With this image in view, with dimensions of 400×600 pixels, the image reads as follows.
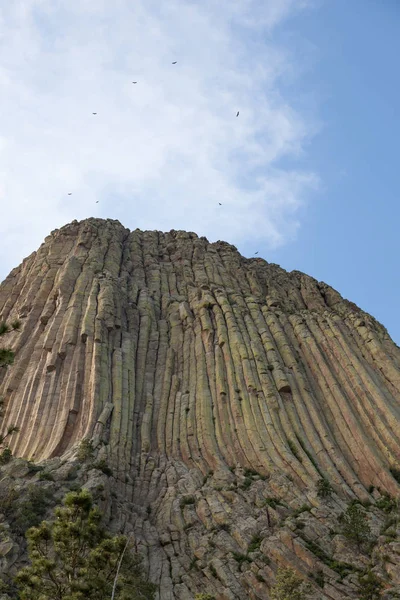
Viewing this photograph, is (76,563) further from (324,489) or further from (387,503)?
(387,503)

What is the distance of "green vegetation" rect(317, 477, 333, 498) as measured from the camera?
36106 millimetres

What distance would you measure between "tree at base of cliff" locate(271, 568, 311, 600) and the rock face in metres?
1.82

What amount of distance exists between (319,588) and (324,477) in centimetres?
1081

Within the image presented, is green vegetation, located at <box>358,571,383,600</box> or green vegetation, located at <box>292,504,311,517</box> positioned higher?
green vegetation, located at <box>292,504,311,517</box>

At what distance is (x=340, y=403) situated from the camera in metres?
46.2

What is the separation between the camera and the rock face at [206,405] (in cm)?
3338

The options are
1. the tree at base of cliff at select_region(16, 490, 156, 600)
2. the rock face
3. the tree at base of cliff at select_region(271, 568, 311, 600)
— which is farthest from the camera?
the rock face

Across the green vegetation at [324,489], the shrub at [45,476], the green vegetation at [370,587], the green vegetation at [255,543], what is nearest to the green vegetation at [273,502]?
the green vegetation at [324,489]

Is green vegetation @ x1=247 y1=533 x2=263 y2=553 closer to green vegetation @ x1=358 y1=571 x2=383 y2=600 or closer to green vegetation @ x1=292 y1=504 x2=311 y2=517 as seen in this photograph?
green vegetation @ x1=292 y1=504 x2=311 y2=517

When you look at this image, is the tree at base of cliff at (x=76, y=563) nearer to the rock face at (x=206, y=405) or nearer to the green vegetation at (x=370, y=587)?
the rock face at (x=206, y=405)

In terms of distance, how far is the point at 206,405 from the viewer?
46219 millimetres

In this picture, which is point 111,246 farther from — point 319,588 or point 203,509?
point 319,588

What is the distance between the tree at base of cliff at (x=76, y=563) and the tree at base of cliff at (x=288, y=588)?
637 centimetres

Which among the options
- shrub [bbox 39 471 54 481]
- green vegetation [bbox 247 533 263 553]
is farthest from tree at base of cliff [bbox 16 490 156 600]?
shrub [bbox 39 471 54 481]
